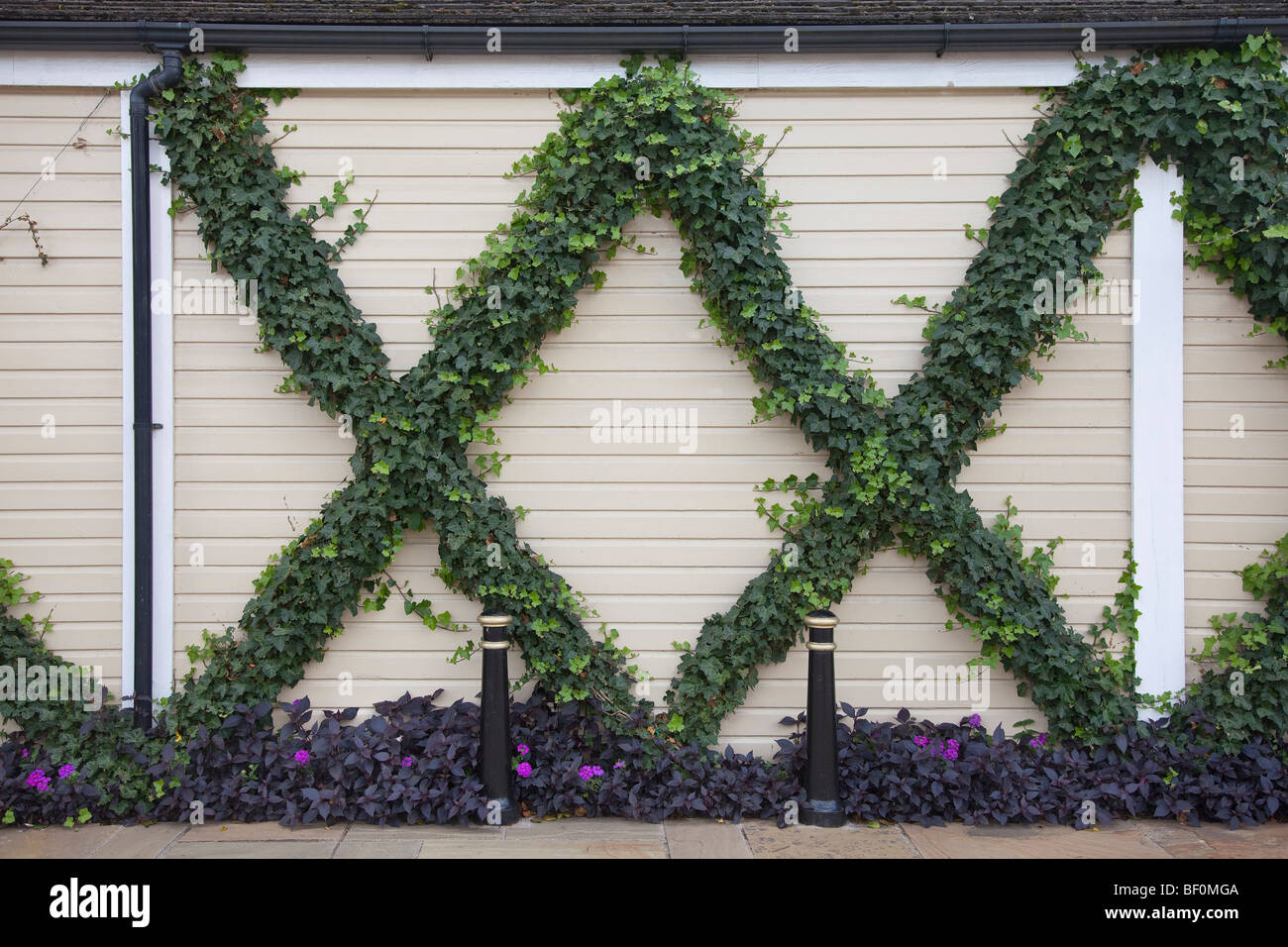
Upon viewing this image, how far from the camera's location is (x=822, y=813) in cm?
444

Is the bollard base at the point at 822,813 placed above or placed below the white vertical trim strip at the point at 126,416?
below

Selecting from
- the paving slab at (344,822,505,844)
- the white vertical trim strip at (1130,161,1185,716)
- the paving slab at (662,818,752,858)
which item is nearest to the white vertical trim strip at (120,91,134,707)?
→ the paving slab at (344,822,505,844)

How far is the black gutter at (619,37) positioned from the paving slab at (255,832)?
12.7ft

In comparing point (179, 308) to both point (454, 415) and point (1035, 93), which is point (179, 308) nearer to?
point (454, 415)

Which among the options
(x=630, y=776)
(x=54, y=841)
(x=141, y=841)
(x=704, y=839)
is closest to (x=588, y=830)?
(x=630, y=776)

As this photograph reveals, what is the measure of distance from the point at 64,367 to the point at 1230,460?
6122 millimetres

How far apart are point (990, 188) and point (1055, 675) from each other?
255 centimetres

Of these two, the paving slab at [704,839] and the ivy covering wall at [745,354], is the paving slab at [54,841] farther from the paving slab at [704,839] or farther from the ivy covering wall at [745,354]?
the paving slab at [704,839]

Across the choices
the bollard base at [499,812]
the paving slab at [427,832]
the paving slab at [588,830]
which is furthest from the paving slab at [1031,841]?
the paving slab at [427,832]

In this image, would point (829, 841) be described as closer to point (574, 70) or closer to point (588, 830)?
point (588, 830)

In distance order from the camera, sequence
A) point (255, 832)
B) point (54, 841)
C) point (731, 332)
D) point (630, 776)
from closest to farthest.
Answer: point (54, 841) → point (255, 832) → point (630, 776) → point (731, 332)

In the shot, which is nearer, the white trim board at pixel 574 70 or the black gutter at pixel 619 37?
the black gutter at pixel 619 37

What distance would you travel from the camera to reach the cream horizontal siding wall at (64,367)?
480cm

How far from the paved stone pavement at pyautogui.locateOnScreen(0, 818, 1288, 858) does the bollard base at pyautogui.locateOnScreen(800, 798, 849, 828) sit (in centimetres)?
4
